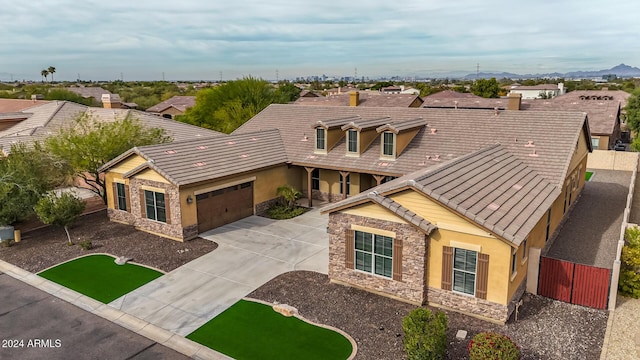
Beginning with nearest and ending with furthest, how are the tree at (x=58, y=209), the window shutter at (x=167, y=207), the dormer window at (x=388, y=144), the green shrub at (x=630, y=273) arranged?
1. the green shrub at (x=630, y=273)
2. the tree at (x=58, y=209)
3. the window shutter at (x=167, y=207)
4. the dormer window at (x=388, y=144)

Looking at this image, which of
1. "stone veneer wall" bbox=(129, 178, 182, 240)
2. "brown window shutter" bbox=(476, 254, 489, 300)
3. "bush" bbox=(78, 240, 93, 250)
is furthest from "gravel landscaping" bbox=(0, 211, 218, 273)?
"brown window shutter" bbox=(476, 254, 489, 300)

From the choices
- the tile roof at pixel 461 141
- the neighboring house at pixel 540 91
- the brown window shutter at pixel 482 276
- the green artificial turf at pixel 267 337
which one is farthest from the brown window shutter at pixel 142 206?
the neighboring house at pixel 540 91

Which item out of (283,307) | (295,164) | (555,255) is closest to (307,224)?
(295,164)

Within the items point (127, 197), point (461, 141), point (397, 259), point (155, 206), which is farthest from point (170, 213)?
point (461, 141)

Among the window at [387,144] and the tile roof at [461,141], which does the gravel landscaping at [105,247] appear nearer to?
the tile roof at [461,141]

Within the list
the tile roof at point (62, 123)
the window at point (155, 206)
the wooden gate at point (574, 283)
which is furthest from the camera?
the tile roof at point (62, 123)
